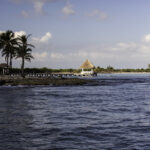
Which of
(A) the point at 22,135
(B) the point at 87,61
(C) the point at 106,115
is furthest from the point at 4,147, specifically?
(B) the point at 87,61

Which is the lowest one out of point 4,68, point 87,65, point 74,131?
point 74,131

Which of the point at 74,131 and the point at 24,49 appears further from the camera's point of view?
the point at 24,49

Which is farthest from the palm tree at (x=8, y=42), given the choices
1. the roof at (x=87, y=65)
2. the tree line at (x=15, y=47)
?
the roof at (x=87, y=65)

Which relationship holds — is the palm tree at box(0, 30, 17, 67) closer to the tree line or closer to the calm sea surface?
the tree line

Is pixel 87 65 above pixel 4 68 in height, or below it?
above

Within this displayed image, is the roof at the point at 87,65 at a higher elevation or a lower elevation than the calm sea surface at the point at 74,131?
higher

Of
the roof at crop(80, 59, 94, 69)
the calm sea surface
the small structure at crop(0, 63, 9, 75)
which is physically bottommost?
the calm sea surface

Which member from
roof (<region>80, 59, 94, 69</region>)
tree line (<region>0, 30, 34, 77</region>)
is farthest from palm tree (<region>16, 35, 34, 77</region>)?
roof (<region>80, 59, 94, 69</region>)

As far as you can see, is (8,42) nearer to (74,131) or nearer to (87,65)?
(87,65)

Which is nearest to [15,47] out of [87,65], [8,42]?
[8,42]

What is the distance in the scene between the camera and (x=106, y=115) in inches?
714

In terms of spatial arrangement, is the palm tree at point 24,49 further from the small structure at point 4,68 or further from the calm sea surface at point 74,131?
the calm sea surface at point 74,131

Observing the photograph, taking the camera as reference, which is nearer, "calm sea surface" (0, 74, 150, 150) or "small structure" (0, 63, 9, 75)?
"calm sea surface" (0, 74, 150, 150)

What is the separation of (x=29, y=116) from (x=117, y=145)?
320 inches
